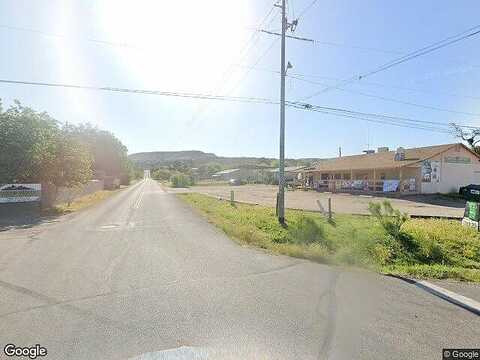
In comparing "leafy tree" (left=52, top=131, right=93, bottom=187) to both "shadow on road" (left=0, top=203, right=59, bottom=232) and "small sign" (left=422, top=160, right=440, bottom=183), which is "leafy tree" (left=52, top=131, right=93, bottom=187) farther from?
"small sign" (left=422, top=160, right=440, bottom=183)

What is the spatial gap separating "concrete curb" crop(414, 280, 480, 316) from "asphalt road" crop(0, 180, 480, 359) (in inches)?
8.7

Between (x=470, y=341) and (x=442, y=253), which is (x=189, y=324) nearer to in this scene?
(x=470, y=341)

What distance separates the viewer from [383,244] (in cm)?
1038

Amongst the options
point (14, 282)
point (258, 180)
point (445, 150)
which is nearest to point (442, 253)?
point (14, 282)

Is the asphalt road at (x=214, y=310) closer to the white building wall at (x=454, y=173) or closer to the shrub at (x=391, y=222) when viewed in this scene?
the shrub at (x=391, y=222)

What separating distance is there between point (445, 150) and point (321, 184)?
16.0 metres

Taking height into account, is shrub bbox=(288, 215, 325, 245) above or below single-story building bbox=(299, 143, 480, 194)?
below

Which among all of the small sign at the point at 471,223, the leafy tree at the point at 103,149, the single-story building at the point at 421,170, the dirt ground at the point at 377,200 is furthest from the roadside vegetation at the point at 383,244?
the leafy tree at the point at 103,149

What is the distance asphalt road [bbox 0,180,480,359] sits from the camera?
12.3ft

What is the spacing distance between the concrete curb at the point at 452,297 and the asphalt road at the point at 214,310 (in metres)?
0.22

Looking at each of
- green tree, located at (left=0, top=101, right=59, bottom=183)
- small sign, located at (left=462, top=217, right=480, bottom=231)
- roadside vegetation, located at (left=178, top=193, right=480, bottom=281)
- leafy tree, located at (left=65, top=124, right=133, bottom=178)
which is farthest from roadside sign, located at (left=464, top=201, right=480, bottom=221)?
leafy tree, located at (left=65, top=124, right=133, bottom=178)

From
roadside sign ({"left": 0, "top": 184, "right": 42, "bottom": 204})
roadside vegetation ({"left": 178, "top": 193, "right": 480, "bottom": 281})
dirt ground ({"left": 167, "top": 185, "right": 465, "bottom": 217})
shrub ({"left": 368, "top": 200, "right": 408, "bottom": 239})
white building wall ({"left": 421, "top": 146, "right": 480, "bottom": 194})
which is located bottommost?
roadside vegetation ({"left": 178, "top": 193, "right": 480, "bottom": 281})

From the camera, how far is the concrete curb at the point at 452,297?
16.9 ft

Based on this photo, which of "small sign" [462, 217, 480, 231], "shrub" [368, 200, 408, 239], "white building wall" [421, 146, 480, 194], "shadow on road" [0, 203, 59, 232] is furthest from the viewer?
"white building wall" [421, 146, 480, 194]
